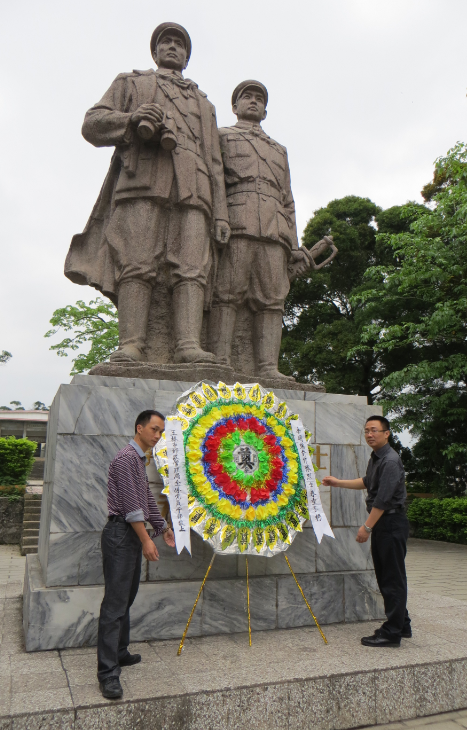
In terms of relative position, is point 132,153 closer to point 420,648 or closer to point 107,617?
point 107,617

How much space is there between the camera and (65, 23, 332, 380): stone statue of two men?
443 centimetres

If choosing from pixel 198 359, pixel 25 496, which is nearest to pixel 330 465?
pixel 198 359

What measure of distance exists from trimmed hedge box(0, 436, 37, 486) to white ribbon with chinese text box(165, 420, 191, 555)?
31.3 ft

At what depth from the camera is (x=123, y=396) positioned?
3.63m

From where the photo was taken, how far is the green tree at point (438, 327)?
1083 cm

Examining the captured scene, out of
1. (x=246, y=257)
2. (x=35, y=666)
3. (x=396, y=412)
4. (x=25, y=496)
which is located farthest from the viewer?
(x=396, y=412)

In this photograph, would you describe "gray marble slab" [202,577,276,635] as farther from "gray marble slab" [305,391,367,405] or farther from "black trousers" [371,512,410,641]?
"gray marble slab" [305,391,367,405]

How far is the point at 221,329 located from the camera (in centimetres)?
491

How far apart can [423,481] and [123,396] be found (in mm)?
12444

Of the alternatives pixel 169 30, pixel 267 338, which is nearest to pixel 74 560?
pixel 267 338

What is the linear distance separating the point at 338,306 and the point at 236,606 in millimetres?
15259

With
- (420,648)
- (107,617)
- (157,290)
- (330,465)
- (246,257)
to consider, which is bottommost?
(420,648)

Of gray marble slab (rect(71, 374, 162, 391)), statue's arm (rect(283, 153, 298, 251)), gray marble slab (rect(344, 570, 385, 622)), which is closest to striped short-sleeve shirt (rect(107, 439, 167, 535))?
gray marble slab (rect(71, 374, 162, 391))

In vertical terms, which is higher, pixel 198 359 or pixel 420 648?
pixel 198 359
